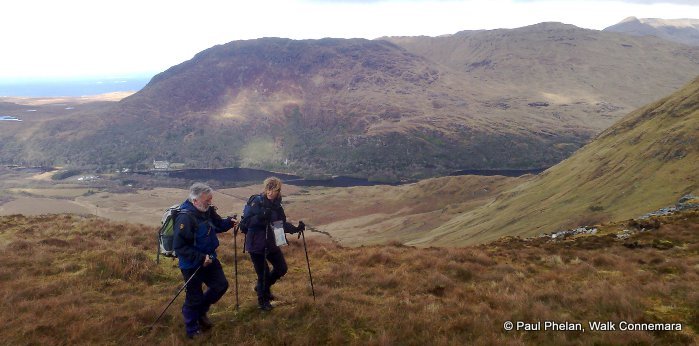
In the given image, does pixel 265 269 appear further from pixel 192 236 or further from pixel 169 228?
pixel 169 228

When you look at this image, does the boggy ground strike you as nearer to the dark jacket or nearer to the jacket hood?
the dark jacket

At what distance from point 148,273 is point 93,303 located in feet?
10.6

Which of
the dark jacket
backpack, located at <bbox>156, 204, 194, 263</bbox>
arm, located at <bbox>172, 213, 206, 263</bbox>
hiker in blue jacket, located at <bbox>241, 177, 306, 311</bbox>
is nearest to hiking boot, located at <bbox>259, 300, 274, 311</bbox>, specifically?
hiker in blue jacket, located at <bbox>241, 177, 306, 311</bbox>

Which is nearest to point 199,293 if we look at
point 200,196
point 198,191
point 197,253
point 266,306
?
point 197,253

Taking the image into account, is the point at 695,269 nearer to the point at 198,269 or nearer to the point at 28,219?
the point at 198,269

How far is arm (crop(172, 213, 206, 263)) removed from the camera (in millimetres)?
10070

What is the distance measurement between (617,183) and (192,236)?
54.1 meters

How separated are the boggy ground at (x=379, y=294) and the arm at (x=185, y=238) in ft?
6.80

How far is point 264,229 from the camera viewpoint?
38.5 ft

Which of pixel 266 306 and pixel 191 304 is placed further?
pixel 266 306

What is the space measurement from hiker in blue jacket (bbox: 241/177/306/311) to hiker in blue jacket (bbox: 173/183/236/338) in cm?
102

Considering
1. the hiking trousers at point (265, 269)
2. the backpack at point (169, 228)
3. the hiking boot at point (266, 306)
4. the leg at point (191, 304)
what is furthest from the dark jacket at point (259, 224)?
the backpack at point (169, 228)

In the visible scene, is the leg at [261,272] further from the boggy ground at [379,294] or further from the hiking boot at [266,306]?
the boggy ground at [379,294]

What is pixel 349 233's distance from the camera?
120000mm
